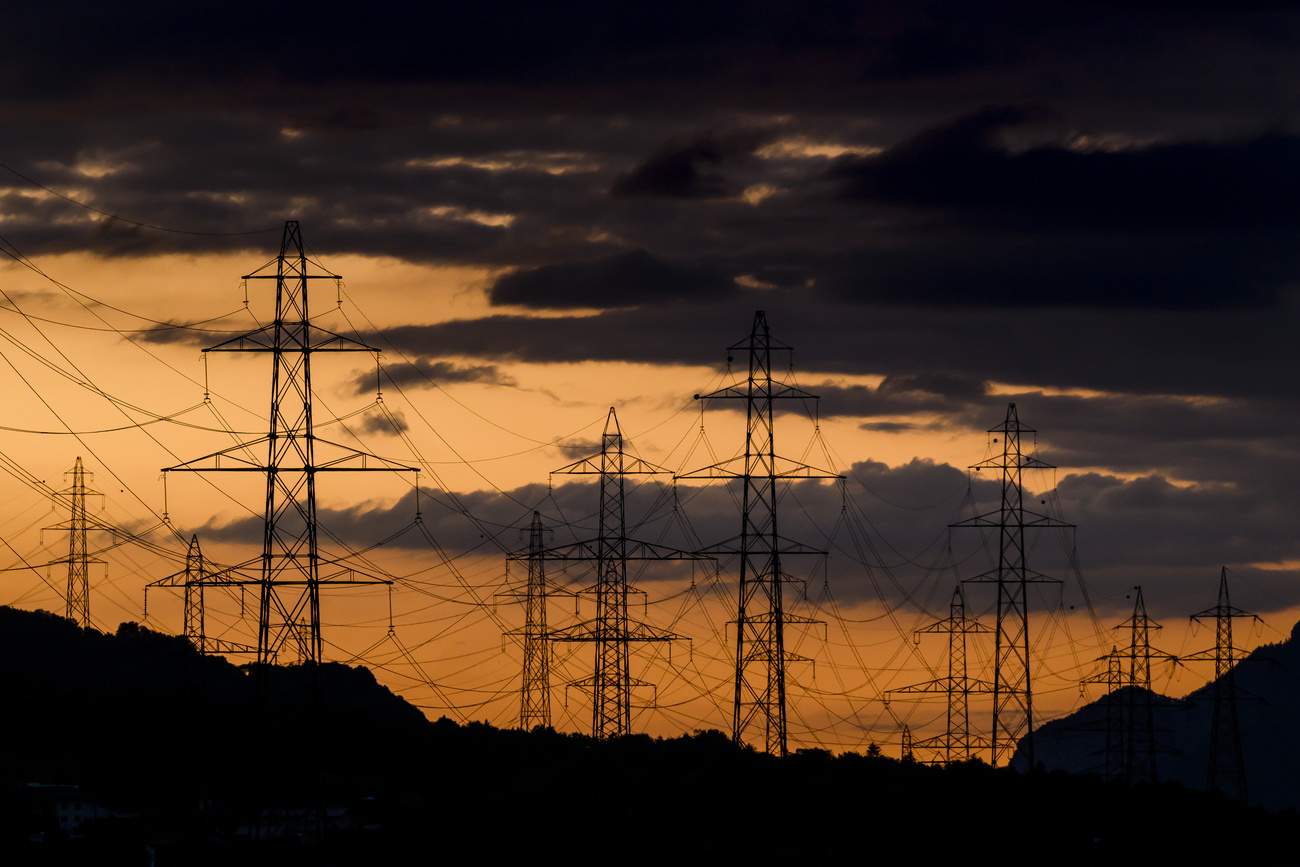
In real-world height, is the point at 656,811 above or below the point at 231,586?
below

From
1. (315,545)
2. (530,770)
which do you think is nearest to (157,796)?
(530,770)

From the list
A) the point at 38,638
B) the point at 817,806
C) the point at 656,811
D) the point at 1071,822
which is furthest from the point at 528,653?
the point at 38,638

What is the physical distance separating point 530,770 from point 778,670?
5171 cm

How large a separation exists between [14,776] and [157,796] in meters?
14.7

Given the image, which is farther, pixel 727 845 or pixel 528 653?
pixel 528 653

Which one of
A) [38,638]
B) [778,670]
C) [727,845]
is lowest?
[727,845]

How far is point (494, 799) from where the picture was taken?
10838cm

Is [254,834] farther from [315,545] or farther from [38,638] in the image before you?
[38,638]

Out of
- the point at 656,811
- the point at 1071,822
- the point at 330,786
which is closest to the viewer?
the point at 656,811

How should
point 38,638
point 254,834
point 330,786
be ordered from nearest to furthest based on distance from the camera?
point 254,834 → point 330,786 → point 38,638

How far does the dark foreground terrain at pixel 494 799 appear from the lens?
90750 mm

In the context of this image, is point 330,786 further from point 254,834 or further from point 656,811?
point 254,834

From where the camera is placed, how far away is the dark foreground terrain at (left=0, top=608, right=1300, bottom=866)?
298ft

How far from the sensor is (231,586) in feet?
212
